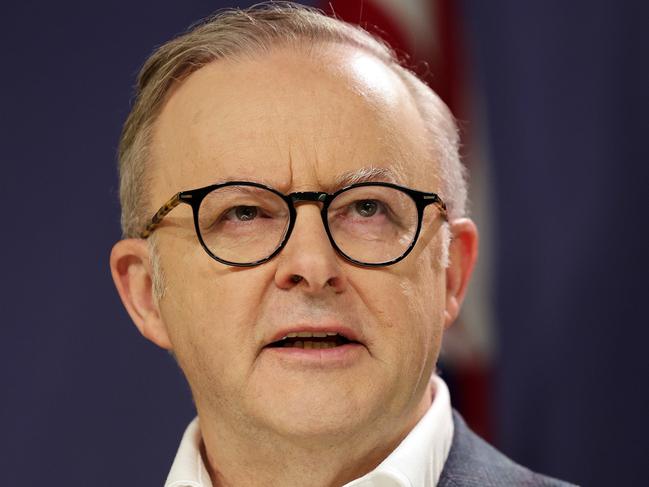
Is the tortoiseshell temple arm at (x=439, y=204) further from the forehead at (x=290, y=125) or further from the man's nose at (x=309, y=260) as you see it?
the man's nose at (x=309, y=260)

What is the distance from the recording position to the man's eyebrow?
5.69 ft

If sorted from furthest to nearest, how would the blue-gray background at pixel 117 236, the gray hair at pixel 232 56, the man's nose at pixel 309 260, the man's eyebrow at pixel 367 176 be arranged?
the blue-gray background at pixel 117 236 < the gray hair at pixel 232 56 < the man's eyebrow at pixel 367 176 < the man's nose at pixel 309 260

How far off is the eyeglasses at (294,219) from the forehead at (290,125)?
3 cm

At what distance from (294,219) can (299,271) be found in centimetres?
10

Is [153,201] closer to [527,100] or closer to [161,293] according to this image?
[161,293]

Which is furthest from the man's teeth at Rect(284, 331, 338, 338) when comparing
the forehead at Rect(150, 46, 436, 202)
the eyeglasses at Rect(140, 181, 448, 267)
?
the forehead at Rect(150, 46, 436, 202)

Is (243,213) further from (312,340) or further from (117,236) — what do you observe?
(117,236)

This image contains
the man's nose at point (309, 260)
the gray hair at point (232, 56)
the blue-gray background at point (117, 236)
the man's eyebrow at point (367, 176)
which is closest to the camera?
the man's nose at point (309, 260)

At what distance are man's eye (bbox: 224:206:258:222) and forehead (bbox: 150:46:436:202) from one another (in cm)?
5

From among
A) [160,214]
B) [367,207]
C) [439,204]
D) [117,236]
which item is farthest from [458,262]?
[117,236]

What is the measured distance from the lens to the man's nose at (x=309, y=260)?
1.63 meters

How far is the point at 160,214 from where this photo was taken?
186 cm

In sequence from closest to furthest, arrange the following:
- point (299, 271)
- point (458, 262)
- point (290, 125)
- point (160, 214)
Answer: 1. point (299, 271)
2. point (290, 125)
3. point (160, 214)
4. point (458, 262)

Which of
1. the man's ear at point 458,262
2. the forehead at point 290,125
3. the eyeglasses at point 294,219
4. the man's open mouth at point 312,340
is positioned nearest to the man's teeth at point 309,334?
the man's open mouth at point 312,340
